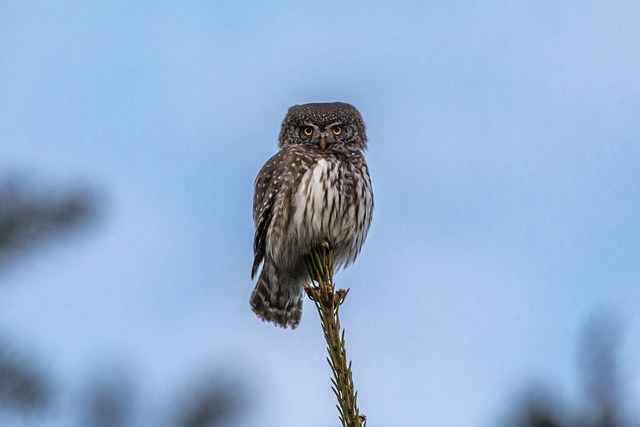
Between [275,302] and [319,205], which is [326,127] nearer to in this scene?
[319,205]

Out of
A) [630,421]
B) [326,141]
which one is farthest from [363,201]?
[630,421]

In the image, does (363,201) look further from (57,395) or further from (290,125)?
(57,395)

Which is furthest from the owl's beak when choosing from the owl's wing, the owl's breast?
the owl's breast

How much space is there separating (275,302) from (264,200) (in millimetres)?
1045

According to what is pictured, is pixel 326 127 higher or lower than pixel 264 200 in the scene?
higher

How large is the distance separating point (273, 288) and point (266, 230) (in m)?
0.68

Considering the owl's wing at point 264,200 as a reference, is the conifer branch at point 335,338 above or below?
below

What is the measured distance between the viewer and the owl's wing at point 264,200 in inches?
232

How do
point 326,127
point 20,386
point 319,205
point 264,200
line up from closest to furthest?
point 20,386 < point 319,205 < point 264,200 < point 326,127

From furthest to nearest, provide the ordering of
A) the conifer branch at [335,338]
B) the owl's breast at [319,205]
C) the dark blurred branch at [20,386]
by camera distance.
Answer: the owl's breast at [319,205] < the conifer branch at [335,338] < the dark blurred branch at [20,386]

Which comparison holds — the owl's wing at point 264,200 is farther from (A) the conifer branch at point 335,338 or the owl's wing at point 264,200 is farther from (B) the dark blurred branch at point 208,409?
(B) the dark blurred branch at point 208,409

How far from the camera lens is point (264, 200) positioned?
5953 mm

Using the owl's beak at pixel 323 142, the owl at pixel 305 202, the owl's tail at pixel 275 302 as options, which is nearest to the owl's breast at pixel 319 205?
the owl at pixel 305 202

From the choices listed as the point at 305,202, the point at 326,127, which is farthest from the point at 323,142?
the point at 305,202
